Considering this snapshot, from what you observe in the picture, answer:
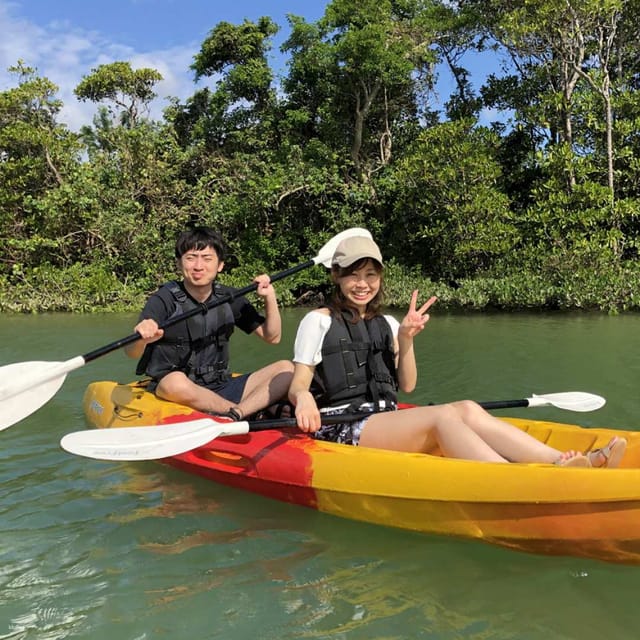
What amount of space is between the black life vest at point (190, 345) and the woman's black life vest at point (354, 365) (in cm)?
94

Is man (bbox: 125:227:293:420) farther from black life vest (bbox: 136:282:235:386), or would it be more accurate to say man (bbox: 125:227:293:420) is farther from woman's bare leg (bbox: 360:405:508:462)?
woman's bare leg (bbox: 360:405:508:462)

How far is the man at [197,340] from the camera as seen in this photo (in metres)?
3.32

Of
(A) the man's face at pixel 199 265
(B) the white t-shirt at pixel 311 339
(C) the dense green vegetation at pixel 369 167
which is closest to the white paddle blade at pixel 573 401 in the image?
(B) the white t-shirt at pixel 311 339

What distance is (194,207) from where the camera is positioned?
1409 cm

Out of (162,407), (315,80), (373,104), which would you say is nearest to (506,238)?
(373,104)

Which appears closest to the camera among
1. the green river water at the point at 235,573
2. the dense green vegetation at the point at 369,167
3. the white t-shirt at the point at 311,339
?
the green river water at the point at 235,573

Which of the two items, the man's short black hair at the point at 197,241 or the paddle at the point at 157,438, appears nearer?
the paddle at the point at 157,438

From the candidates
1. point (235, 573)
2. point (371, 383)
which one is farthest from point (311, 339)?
point (235, 573)

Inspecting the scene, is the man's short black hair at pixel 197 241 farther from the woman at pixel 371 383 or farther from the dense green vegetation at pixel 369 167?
the dense green vegetation at pixel 369 167

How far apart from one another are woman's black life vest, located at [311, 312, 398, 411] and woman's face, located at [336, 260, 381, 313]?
0.08 metres

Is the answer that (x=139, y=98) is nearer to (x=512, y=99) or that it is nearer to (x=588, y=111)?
→ (x=512, y=99)

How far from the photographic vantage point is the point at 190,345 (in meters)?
3.48

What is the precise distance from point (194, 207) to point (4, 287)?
13.6 feet

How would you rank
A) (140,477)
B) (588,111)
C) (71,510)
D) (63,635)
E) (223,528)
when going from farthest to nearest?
(588,111) < (140,477) < (71,510) < (223,528) < (63,635)
